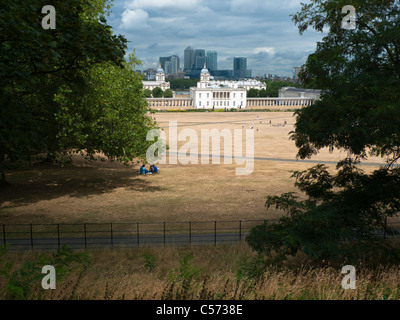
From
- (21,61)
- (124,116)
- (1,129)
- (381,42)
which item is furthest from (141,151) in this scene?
(381,42)

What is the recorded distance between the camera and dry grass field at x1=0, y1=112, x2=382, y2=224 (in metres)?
22.9

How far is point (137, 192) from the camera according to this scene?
29031mm

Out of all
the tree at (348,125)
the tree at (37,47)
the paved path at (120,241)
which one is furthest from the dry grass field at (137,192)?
the tree at (348,125)

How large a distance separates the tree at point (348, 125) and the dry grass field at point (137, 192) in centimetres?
1133

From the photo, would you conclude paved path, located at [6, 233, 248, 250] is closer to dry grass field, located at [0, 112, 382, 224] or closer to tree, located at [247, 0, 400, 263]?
dry grass field, located at [0, 112, 382, 224]

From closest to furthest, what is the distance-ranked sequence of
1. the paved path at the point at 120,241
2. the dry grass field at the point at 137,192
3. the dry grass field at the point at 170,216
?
the dry grass field at the point at 170,216
the paved path at the point at 120,241
the dry grass field at the point at 137,192

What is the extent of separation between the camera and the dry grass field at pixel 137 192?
22.9m

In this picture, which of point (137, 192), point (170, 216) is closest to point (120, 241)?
point (170, 216)

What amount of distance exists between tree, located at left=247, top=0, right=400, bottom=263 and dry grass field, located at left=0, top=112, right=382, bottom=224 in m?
11.3

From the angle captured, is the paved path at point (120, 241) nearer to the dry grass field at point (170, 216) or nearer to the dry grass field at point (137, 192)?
the dry grass field at point (170, 216)

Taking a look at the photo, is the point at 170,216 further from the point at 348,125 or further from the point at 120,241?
the point at 348,125

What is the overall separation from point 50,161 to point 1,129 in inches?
998

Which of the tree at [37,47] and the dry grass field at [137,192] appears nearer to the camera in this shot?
the tree at [37,47]

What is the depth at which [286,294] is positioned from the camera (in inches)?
273
